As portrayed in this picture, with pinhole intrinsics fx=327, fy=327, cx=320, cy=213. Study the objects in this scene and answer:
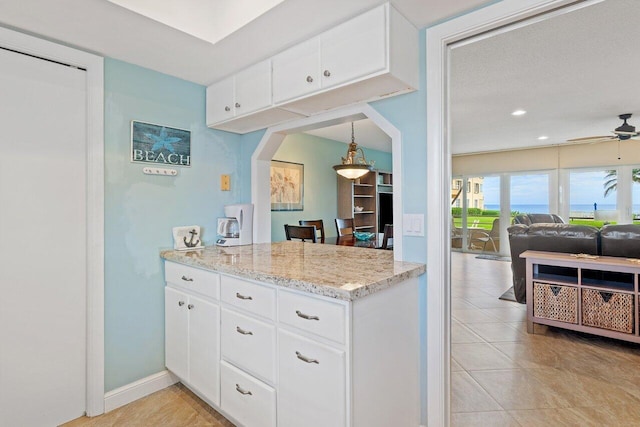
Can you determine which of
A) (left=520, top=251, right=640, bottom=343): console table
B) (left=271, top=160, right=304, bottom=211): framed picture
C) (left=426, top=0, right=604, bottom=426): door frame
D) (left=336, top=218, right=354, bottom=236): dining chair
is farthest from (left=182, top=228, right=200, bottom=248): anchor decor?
(left=520, top=251, right=640, bottom=343): console table

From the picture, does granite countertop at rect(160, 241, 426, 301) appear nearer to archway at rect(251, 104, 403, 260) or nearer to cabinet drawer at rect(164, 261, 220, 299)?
cabinet drawer at rect(164, 261, 220, 299)

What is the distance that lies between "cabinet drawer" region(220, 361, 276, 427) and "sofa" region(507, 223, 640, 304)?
11.0 feet

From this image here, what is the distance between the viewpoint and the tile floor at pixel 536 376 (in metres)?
1.92

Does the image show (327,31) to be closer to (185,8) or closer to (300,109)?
(300,109)

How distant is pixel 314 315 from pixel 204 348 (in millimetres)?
950

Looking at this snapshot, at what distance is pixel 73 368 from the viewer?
76.5 inches

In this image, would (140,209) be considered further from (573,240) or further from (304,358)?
(573,240)

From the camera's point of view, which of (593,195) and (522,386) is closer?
(522,386)

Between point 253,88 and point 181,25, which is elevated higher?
point 181,25

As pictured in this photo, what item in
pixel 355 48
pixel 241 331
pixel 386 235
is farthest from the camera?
pixel 386 235

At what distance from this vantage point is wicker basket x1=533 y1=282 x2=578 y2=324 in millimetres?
2918

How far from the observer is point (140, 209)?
2207 millimetres

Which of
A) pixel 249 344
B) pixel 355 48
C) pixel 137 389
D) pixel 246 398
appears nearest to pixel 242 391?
pixel 246 398

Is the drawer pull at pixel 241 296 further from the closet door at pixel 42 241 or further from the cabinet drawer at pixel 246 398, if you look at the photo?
the closet door at pixel 42 241
